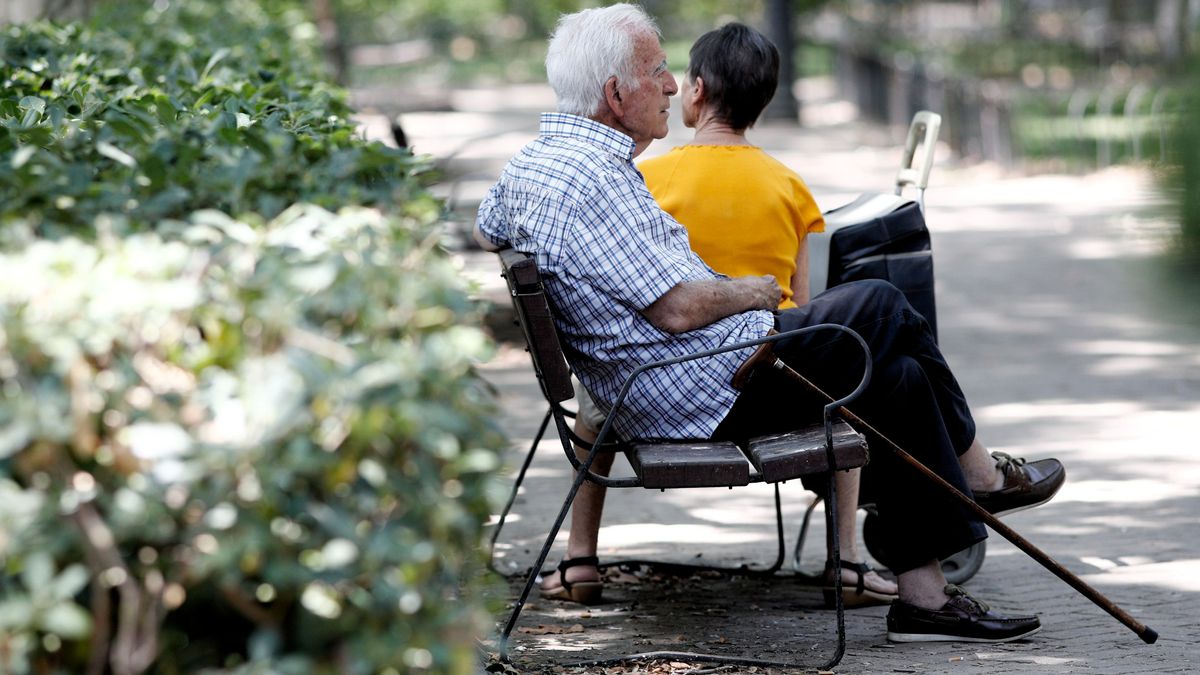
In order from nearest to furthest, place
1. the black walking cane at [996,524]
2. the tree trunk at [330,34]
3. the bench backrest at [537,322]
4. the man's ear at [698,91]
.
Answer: the bench backrest at [537,322], the black walking cane at [996,524], the man's ear at [698,91], the tree trunk at [330,34]

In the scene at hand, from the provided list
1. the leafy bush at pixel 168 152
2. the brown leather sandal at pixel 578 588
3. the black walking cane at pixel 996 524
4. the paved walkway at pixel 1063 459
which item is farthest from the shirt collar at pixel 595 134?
the brown leather sandal at pixel 578 588

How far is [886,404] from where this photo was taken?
13.2ft

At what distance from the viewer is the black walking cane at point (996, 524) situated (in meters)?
3.83

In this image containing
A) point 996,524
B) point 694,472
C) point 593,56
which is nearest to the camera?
point 694,472

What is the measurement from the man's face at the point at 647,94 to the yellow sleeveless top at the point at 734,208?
0.61 ft

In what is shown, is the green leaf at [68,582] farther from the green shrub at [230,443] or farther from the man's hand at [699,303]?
the man's hand at [699,303]

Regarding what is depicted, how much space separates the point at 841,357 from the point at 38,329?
7.96ft

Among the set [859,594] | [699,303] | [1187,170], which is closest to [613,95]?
[699,303]

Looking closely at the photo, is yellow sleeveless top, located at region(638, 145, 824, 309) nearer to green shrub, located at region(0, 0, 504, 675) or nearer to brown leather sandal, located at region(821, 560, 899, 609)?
brown leather sandal, located at region(821, 560, 899, 609)

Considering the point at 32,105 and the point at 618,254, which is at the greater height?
the point at 32,105

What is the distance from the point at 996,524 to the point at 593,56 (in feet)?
5.21

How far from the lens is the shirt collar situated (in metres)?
4.03

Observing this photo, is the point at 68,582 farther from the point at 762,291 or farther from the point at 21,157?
the point at 762,291

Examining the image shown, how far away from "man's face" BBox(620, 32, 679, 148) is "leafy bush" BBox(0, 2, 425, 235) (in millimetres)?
737
